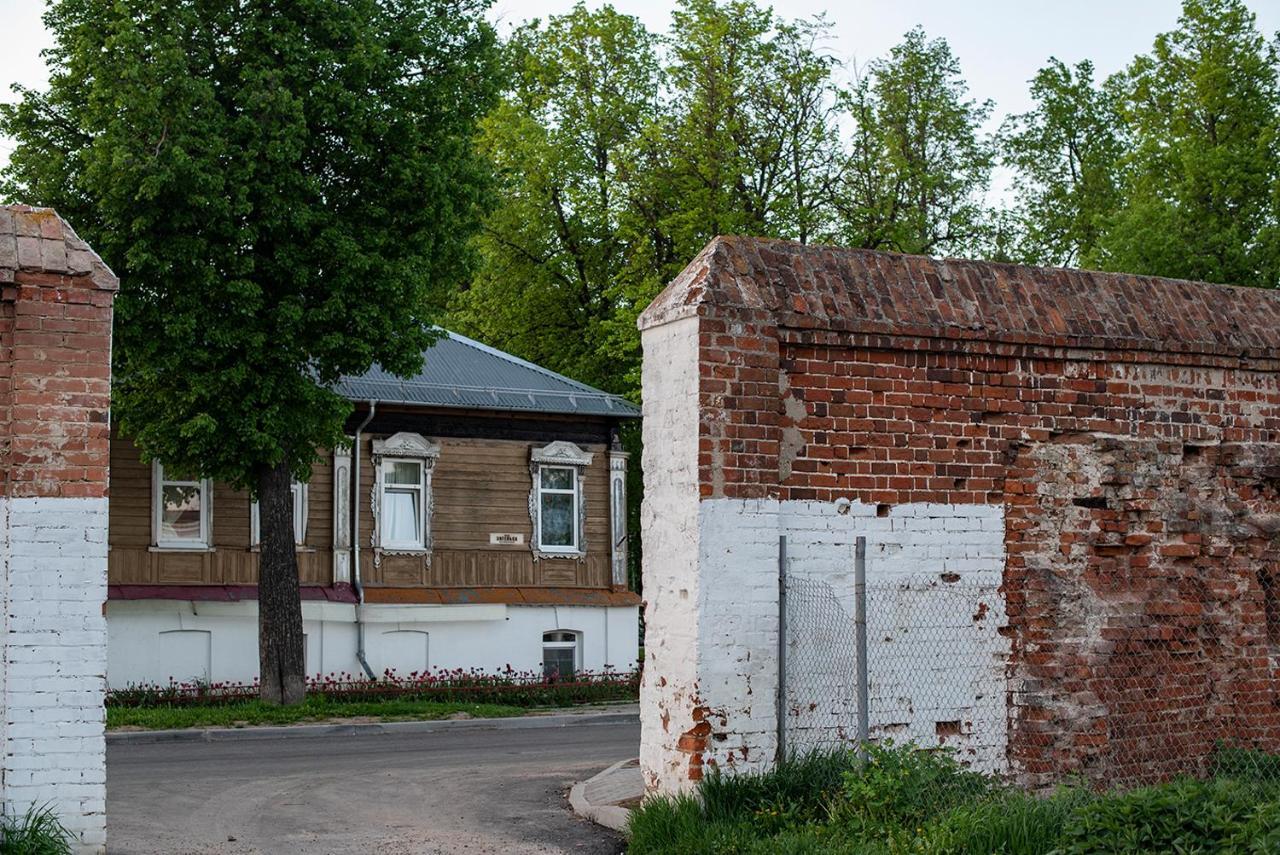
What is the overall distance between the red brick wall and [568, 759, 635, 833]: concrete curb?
3946mm

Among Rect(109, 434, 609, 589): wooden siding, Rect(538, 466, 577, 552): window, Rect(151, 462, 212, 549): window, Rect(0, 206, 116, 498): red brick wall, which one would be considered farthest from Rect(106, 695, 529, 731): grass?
Rect(0, 206, 116, 498): red brick wall

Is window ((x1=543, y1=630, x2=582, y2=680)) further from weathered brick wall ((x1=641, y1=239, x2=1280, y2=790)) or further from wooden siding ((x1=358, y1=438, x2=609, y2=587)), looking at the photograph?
weathered brick wall ((x1=641, y1=239, x2=1280, y2=790))

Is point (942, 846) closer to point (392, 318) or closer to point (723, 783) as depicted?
point (723, 783)

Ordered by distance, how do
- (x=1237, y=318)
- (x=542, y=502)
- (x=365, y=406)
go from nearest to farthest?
(x=1237, y=318), (x=365, y=406), (x=542, y=502)

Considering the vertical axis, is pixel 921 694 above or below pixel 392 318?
below

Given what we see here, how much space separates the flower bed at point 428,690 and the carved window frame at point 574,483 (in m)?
2.38

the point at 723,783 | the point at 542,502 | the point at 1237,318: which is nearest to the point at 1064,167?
the point at 542,502

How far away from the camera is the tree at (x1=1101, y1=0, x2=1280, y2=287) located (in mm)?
30609

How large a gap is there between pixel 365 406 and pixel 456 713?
22.0 ft

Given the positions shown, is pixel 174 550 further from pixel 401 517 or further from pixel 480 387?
pixel 480 387

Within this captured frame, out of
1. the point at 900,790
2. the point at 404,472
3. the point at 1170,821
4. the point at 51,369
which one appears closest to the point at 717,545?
the point at 900,790

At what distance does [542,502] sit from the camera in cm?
2778

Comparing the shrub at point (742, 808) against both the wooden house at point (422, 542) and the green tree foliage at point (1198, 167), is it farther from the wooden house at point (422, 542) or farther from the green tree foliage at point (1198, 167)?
the green tree foliage at point (1198, 167)

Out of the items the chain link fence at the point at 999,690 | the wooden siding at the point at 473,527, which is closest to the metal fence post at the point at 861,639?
the chain link fence at the point at 999,690
